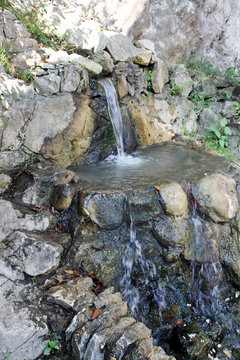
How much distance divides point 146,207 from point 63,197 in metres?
1.09

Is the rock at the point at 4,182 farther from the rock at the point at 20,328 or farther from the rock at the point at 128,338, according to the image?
the rock at the point at 128,338

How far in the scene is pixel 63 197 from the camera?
3701 mm

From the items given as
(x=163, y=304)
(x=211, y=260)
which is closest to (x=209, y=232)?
(x=211, y=260)

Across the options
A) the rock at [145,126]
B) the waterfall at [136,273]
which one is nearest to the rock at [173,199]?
the waterfall at [136,273]

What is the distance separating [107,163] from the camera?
5.20 meters

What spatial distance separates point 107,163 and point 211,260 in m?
2.42

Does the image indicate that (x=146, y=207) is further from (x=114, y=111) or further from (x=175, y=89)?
(x=175, y=89)

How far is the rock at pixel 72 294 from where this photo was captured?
2.80 metres

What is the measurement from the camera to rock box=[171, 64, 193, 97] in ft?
22.7

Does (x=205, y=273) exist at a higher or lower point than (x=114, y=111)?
lower

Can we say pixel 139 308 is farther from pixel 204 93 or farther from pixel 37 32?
pixel 204 93

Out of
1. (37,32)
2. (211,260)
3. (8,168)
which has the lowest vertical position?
(211,260)

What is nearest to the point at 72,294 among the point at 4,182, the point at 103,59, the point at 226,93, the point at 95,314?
the point at 95,314

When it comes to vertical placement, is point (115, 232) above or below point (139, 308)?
above
